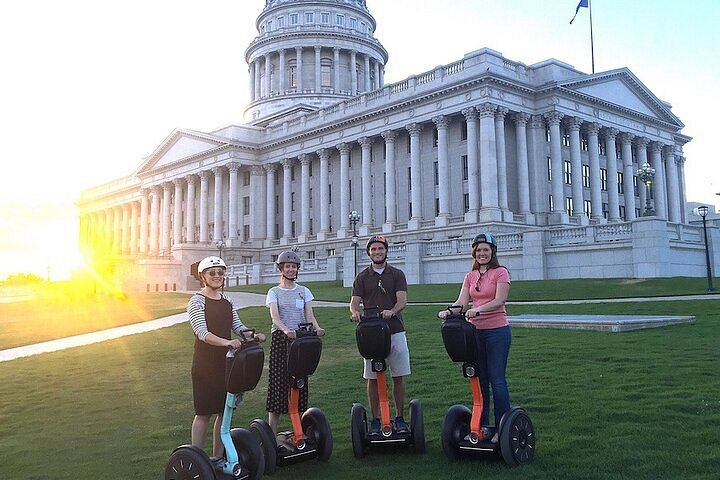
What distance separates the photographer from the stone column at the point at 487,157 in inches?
2232

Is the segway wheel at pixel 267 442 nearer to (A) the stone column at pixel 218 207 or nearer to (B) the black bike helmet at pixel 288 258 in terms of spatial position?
(B) the black bike helmet at pixel 288 258

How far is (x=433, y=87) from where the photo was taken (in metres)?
61.6

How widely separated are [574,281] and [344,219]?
123 feet

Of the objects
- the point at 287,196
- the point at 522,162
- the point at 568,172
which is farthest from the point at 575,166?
the point at 287,196

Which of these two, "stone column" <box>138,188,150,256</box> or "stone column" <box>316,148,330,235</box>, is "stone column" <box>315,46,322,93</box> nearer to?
"stone column" <box>316,148,330,235</box>

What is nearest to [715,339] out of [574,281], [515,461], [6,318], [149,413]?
[515,461]

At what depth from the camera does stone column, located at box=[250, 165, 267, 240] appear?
82.7m

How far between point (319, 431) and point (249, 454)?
3.44ft

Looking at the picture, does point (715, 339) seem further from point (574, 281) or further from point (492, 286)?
point (574, 281)

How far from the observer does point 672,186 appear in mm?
72750

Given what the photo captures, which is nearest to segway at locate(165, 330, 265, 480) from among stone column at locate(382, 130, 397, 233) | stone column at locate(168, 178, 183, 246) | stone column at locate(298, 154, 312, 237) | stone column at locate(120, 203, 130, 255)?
stone column at locate(382, 130, 397, 233)

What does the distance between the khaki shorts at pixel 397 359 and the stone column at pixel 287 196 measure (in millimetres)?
72074

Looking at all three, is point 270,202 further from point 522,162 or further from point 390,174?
point 522,162

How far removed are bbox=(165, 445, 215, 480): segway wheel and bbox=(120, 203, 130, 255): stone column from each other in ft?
369
